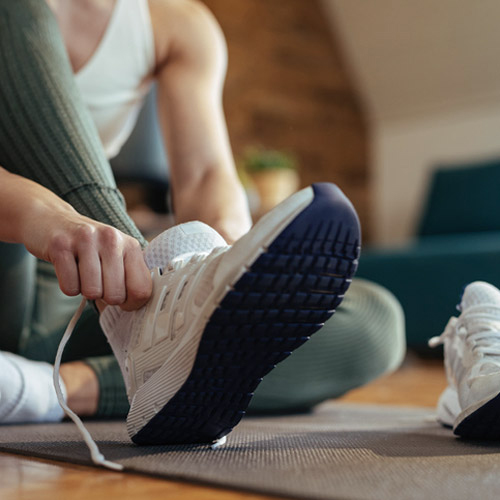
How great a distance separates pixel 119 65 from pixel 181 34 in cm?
10

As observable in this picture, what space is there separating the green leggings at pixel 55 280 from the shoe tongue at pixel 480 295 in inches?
12.0

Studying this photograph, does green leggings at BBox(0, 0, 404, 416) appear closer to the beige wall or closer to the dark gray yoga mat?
the dark gray yoga mat

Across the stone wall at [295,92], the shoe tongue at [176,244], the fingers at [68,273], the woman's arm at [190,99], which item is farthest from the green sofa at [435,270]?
the fingers at [68,273]

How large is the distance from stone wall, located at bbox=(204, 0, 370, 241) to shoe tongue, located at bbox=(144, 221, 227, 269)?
8.76 feet

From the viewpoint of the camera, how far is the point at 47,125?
2.14 feet

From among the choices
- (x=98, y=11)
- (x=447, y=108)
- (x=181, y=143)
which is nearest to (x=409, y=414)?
(x=181, y=143)

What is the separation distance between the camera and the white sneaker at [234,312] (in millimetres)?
469

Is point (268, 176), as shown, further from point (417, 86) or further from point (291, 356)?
point (291, 356)

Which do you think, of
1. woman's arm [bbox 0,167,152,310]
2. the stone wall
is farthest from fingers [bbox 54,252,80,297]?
the stone wall

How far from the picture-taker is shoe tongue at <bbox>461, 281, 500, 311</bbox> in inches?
26.8

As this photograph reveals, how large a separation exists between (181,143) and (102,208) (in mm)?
404

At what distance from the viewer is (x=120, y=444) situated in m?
0.60

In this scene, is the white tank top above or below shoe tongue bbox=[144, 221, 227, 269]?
above

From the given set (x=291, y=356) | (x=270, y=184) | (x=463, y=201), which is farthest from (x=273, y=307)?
(x=463, y=201)
